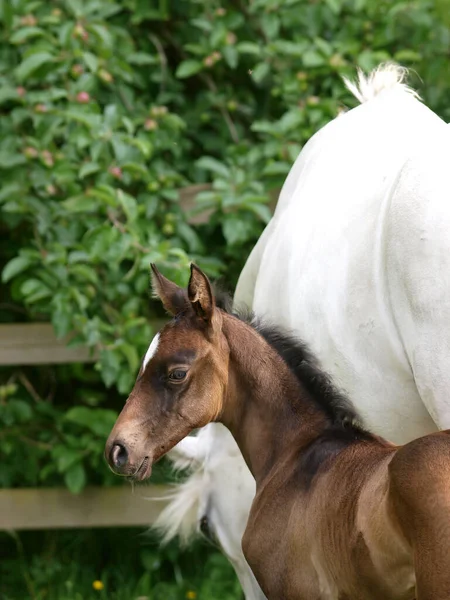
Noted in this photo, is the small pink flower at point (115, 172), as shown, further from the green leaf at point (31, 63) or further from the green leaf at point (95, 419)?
the green leaf at point (95, 419)

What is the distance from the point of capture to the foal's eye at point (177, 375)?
2.60 meters

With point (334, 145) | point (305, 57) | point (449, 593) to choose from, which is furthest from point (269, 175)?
point (449, 593)

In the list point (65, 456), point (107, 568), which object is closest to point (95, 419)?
point (65, 456)

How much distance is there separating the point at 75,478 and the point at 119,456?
6.77 ft

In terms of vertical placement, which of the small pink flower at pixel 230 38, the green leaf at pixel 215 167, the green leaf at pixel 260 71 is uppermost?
the small pink flower at pixel 230 38

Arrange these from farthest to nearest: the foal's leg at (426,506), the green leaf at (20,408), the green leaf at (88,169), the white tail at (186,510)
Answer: the green leaf at (20,408)
the green leaf at (88,169)
the white tail at (186,510)
the foal's leg at (426,506)

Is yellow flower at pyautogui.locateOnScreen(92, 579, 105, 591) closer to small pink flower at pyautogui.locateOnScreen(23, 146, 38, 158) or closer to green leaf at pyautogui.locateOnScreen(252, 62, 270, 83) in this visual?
small pink flower at pyautogui.locateOnScreen(23, 146, 38, 158)

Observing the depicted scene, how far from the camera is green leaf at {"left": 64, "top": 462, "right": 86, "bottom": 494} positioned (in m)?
4.49

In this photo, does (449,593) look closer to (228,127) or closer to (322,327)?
(322,327)

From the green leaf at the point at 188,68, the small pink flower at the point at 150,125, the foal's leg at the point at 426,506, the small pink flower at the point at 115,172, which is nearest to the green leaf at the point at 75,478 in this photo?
the small pink flower at the point at 115,172

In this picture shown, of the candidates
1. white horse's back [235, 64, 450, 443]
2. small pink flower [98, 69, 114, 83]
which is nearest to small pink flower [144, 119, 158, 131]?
small pink flower [98, 69, 114, 83]

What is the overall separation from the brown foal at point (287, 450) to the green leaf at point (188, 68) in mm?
2225

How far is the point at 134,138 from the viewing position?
4500mm

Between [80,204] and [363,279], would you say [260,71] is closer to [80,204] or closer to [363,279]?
[80,204]
